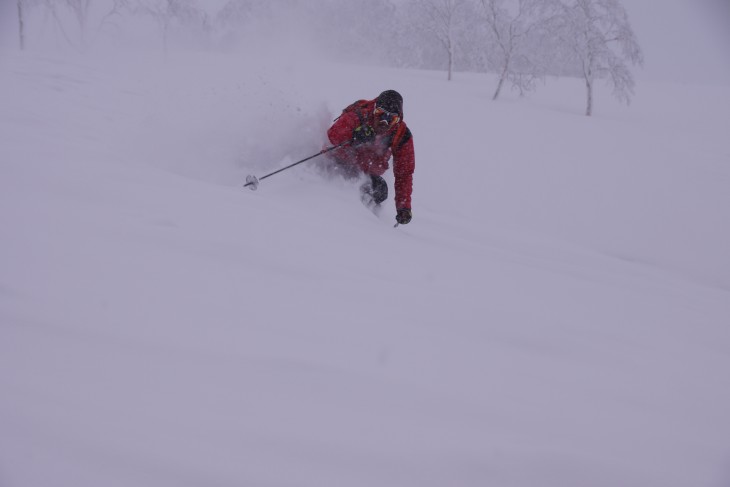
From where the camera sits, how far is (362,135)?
442 cm

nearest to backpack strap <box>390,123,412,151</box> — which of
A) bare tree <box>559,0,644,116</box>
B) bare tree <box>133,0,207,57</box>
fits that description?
bare tree <box>559,0,644,116</box>

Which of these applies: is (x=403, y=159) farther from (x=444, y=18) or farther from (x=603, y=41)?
(x=444, y=18)

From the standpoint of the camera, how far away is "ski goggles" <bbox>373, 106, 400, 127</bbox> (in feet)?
13.9

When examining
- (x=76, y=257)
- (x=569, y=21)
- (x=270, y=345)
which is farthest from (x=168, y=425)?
(x=569, y=21)

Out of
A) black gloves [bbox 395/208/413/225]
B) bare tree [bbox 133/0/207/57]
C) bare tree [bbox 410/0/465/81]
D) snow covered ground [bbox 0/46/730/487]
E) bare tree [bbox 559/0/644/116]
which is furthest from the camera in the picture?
bare tree [bbox 133/0/207/57]

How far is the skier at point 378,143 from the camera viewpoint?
4297 millimetres

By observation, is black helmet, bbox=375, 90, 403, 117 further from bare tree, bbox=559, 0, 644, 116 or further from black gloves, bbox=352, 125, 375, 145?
bare tree, bbox=559, 0, 644, 116

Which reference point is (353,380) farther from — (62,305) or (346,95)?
(346,95)

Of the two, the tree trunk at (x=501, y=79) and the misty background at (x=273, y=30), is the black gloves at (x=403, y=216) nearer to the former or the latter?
the tree trunk at (x=501, y=79)

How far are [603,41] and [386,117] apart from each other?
14.6 meters

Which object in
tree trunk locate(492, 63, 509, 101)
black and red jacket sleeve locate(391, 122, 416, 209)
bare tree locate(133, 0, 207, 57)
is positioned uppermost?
bare tree locate(133, 0, 207, 57)

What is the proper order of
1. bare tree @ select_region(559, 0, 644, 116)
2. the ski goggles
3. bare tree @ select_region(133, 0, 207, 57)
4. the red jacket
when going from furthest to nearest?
bare tree @ select_region(133, 0, 207, 57)
bare tree @ select_region(559, 0, 644, 116)
the red jacket
the ski goggles

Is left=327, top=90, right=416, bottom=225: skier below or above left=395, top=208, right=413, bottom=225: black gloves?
above

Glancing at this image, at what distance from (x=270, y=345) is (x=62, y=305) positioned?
0.73 m
